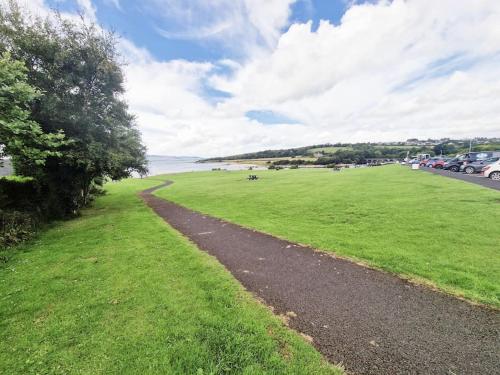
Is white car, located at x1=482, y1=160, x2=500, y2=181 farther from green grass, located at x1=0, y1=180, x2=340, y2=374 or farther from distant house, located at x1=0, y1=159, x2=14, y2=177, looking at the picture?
Answer: distant house, located at x1=0, y1=159, x2=14, y2=177

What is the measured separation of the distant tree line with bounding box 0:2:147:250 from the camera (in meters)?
14.4

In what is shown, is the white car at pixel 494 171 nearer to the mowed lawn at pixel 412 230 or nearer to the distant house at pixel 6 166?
the mowed lawn at pixel 412 230

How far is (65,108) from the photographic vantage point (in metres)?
15.4

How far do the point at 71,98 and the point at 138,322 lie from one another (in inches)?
699

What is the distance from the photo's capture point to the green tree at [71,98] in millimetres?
14625

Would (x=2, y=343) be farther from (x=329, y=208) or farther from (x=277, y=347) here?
(x=329, y=208)

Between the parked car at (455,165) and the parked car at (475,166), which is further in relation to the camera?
the parked car at (455,165)

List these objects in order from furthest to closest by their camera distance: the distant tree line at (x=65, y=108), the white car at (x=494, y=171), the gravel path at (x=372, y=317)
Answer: the white car at (x=494, y=171), the distant tree line at (x=65, y=108), the gravel path at (x=372, y=317)

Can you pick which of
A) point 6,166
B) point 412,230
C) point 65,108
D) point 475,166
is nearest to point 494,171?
point 475,166

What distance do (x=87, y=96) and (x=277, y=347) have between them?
67.6 feet

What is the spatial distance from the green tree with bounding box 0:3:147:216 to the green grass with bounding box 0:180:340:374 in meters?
9.64

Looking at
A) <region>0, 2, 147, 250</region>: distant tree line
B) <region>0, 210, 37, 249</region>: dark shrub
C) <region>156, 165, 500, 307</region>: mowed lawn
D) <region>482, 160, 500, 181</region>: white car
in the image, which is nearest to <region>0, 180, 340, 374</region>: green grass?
<region>0, 210, 37, 249</region>: dark shrub

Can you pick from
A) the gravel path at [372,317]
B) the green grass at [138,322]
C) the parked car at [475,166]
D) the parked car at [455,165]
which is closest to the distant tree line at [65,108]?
the green grass at [138,322]

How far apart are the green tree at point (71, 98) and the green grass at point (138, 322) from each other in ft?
31.6
